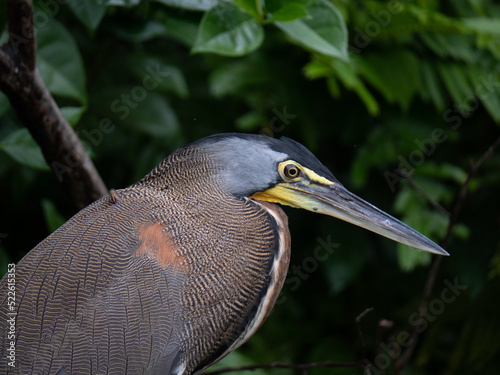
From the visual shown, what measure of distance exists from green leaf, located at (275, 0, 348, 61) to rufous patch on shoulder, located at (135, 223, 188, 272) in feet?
2.14

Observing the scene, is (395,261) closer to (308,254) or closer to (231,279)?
(308,254)

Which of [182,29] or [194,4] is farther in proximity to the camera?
[182,29]

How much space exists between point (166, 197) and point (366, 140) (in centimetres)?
148

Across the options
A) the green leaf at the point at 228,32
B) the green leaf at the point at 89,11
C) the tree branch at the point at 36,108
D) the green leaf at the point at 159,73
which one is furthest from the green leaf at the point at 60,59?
the green leaf at the point at 228,32

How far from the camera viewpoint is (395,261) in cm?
299

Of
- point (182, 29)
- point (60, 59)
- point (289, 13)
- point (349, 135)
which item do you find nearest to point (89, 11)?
point (60, 59)

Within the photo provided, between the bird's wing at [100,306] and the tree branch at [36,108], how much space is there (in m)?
0.36

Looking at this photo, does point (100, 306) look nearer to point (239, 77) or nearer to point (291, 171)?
point (291, 171)

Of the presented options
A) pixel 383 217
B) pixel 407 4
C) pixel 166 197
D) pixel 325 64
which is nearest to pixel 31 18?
pixel 166 197

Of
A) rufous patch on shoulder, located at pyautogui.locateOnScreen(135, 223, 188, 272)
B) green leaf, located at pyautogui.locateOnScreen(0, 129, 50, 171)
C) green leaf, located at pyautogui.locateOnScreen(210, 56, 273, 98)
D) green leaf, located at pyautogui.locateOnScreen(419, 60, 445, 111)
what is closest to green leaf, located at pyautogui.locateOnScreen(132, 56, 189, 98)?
green leaf, located at pyautogui.locateOnScreen(210, 56, 273, 98)

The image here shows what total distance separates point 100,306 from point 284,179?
0.52 m

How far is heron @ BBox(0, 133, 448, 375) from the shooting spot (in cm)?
132

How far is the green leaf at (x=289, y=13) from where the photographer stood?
151cm

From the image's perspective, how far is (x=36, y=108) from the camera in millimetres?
1597
